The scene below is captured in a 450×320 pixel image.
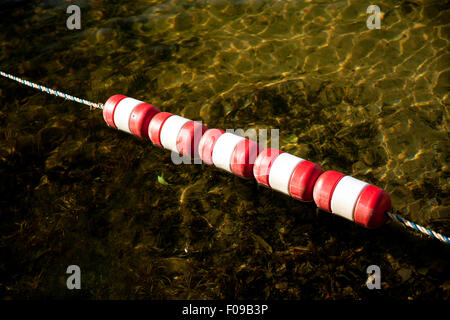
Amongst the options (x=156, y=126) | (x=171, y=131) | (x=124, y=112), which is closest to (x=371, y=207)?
(x=171, y=131)

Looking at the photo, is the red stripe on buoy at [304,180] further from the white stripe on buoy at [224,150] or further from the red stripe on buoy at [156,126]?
the red stripe on buoy at [156,126]

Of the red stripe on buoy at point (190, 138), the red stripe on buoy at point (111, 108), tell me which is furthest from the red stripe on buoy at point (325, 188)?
the red stripe on buoy at point (111, 108)

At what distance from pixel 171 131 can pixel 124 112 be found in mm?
723

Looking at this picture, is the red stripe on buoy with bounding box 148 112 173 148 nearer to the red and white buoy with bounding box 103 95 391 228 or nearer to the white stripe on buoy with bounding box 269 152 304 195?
the red and white buoy with bounding box 103 95 391 228

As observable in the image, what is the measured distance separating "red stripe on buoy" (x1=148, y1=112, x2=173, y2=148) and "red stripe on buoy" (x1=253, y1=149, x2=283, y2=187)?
1.28 metres

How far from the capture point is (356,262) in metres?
4.14

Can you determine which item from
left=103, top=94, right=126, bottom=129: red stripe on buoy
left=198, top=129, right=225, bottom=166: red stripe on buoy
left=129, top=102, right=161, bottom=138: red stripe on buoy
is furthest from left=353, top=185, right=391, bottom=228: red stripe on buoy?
left=103, top=94, right=126, bottom=129: red stripe on buoy

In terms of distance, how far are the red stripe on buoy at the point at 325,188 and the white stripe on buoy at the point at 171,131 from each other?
1704mm

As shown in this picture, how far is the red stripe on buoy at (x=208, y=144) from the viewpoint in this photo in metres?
4.69

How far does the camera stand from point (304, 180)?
4.19 m

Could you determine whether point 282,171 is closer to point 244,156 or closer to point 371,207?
point 244,156

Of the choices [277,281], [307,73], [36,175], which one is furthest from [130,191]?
[307,73]

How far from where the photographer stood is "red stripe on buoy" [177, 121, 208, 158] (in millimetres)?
4766

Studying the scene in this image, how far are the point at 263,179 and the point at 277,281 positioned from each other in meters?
1.05
